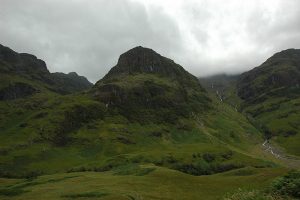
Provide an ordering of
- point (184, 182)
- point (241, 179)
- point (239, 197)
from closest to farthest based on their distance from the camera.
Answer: point (239, 197), point (184, 182), point (241, 179)

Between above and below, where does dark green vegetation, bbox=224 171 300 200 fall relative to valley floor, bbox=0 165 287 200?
above

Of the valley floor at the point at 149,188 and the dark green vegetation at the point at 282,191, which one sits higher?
the dark green vegetation at the point at 282,191

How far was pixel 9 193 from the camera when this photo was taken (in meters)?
131

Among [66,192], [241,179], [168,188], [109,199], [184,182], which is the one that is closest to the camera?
[109,199]

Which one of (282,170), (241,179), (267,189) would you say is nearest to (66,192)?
(241,179)

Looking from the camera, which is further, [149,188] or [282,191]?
[149,188]

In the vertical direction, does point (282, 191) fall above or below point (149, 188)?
above

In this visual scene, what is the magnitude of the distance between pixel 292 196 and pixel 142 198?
82710mm

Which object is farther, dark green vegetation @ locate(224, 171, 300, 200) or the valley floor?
the valley floor

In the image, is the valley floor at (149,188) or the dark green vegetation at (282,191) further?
the valley floor at (149,188)

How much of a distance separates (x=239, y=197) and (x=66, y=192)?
3913 inches

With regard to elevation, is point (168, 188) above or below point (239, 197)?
below

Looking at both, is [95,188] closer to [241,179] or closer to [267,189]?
[241,179]

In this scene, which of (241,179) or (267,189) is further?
(241,179)
